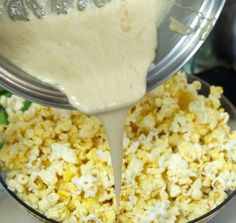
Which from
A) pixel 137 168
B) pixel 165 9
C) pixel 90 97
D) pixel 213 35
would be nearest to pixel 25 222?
pixel 137 168

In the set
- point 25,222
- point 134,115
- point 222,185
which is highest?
point 134,115

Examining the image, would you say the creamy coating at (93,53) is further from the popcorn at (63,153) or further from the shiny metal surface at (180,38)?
the popcorn at (63,153)

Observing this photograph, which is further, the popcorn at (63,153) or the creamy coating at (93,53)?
the popcorn at (63,153)

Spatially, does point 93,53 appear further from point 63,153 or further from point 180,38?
point 63,153

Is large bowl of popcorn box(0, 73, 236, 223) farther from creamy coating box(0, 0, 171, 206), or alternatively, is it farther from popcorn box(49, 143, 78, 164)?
creamy coating box(0, 0, 171, 206)

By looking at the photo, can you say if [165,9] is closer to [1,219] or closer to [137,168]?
[137,168]

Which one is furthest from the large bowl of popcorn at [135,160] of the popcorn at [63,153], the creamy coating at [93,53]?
the creamy coating at [93,53]
